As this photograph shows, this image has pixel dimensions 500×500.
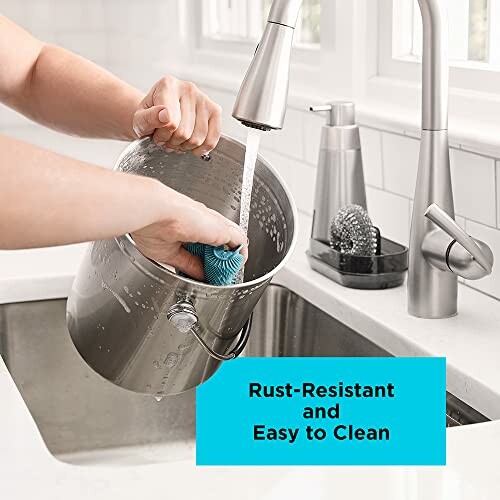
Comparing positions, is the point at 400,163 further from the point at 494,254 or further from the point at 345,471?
the point at 345,471

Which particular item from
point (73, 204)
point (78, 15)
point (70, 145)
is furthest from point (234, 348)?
point (78, 15)

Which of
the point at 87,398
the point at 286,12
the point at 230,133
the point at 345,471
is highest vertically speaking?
the point at 286,12

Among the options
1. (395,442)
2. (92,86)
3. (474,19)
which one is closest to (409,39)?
(474,19)

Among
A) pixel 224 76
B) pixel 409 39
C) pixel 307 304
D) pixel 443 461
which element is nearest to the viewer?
pixel 443 461

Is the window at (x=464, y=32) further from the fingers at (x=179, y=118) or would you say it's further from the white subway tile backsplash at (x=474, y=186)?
the fingers at (x=179, y=118)

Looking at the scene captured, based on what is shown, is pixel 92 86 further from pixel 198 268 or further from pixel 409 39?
pixel 409 39

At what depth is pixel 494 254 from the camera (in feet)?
3.55

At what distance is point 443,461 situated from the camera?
0.69m

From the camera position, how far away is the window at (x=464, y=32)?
46.5 inches

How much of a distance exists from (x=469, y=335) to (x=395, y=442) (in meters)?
0.27

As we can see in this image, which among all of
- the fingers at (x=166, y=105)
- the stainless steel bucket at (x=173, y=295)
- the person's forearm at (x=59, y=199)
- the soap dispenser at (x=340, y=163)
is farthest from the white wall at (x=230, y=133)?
the person's forearm at (x=59, y=199)

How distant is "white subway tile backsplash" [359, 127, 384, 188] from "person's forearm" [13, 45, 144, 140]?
17.8 inches

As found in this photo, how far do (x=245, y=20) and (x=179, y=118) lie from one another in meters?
1.09

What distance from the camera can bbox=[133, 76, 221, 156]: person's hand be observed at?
33.0 inches
